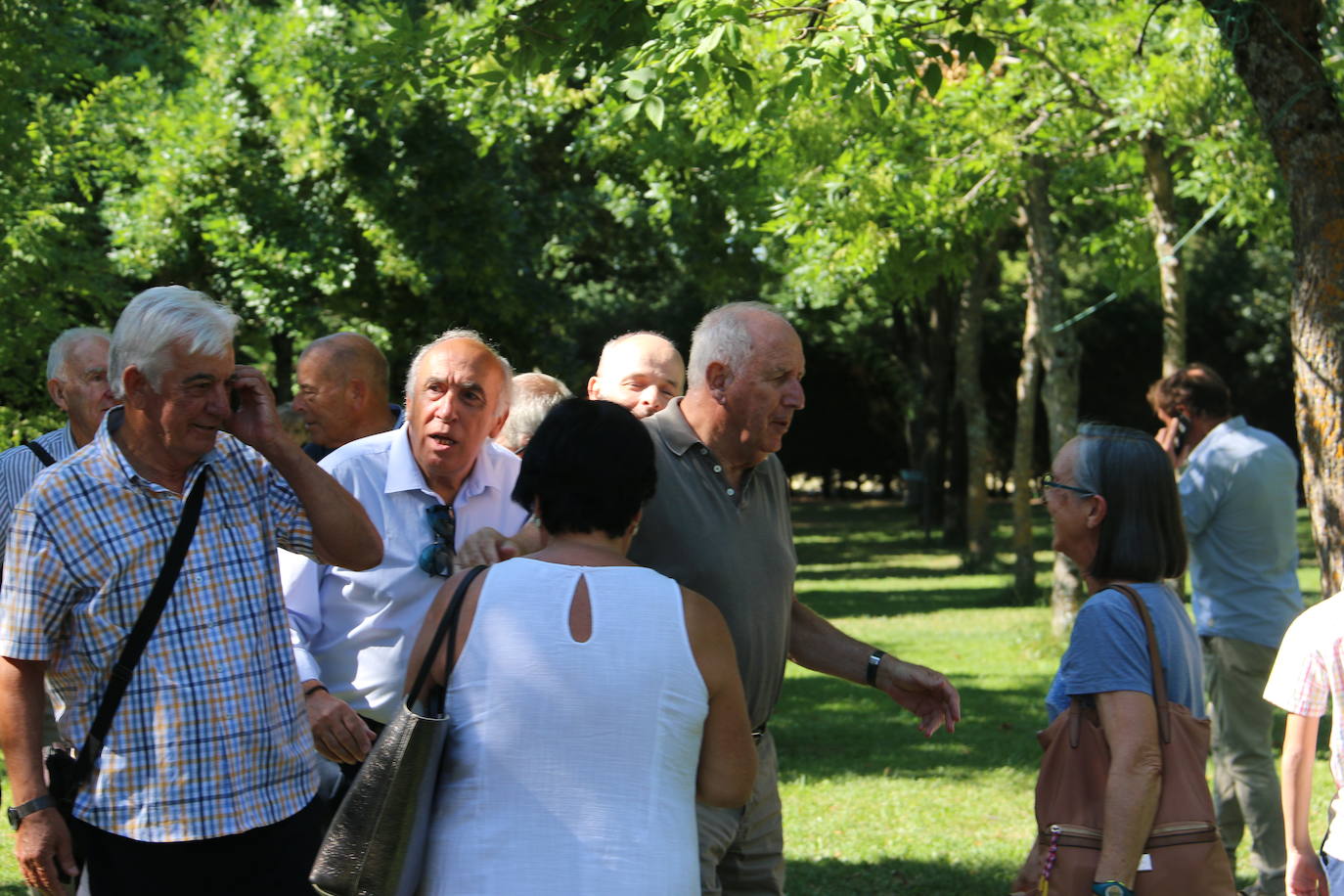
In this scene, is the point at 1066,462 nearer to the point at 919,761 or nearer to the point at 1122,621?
the point at 1122,621

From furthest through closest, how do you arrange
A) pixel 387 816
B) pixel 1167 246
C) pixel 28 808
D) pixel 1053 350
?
1. pixel 1053 350
2. pixel 1167 246
3. pixel 28 808
4. pixel 387 816

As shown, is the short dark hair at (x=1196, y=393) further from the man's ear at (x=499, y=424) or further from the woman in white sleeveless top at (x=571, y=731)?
the woman in white sleeveless top at (x=571, y=731)

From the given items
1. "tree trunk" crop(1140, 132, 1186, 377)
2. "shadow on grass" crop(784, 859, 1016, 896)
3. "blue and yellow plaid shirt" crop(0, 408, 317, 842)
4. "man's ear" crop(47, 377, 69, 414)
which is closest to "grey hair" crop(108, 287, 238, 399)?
"blue and yellow plaid shirt" crop(0, 408, 317, 842)

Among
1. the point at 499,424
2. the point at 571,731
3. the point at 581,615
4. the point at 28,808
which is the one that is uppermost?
the point at 499,424

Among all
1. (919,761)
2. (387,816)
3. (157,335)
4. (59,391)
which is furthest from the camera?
(919,761)

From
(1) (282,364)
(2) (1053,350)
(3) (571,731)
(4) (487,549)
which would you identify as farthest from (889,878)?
(1) (282,364)

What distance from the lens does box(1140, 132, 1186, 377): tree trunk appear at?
11.8m

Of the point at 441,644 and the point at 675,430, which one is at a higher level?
the point at 675,430

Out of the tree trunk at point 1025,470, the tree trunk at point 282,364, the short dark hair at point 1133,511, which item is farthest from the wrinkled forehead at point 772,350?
the tree trunk at point 282,364

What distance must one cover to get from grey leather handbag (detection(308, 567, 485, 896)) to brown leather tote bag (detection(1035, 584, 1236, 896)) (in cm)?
146

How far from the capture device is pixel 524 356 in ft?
50.5

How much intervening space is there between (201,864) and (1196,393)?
197 inches

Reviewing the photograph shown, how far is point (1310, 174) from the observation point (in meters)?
5.46

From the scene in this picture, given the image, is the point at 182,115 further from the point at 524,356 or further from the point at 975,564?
the point at 975,564
